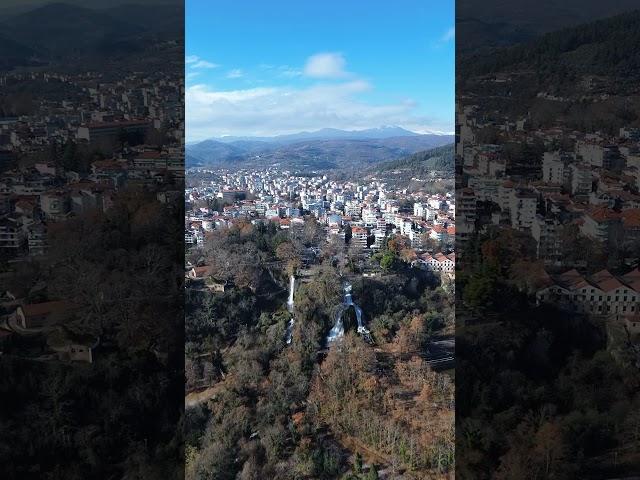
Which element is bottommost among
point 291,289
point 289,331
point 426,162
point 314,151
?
point 289,331

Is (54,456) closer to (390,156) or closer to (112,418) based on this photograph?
(112,418)

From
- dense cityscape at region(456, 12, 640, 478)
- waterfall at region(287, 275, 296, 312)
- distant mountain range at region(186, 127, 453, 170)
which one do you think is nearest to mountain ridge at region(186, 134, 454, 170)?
distant mountain range at region(186, 127, 453, 170)

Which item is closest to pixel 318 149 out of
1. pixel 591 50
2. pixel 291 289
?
pixel 291 289

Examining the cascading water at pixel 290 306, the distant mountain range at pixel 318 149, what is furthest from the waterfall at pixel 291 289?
the distant mountain range at pixel 318 149

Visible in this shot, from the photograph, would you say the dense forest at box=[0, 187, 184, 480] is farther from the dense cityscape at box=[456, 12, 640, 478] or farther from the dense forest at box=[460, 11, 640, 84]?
the dense forest at box=[460, 11, 640, 84]

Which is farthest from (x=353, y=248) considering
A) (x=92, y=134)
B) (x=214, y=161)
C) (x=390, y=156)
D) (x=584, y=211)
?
(x=92, y=134)

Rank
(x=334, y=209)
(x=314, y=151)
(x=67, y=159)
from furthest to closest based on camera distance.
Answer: (x=314, y=151)
(x=334, y=209)
(x=67, y=159)

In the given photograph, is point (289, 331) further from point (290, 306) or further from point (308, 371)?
point (308, 371)
